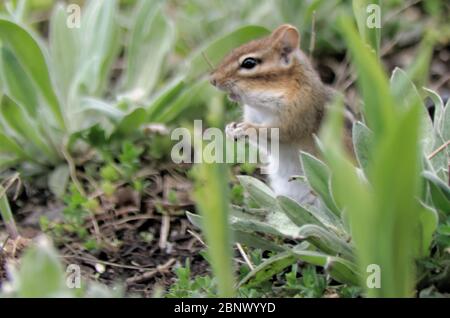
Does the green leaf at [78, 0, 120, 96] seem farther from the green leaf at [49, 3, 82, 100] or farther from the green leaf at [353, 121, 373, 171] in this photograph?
the green leaf at [353, 121, 373, 171]

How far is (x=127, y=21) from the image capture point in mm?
6344

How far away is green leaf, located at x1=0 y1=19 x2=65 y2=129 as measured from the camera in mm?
4531

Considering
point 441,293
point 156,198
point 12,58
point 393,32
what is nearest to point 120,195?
point 156,198

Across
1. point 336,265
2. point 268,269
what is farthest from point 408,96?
point 268,269

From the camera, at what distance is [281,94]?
4.30m

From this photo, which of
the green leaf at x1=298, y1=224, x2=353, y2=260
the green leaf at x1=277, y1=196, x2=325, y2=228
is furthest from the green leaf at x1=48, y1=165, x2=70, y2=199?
the green leaf at x1=298, y1=224, x2=353, y2=260

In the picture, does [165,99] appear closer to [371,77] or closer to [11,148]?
[11,148]

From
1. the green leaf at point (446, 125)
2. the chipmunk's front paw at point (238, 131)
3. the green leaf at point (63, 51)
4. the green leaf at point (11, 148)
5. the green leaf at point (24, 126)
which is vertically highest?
the green leaf at point (63, 51)

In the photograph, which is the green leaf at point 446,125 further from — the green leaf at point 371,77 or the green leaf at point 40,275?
the green leaf at point 40,275

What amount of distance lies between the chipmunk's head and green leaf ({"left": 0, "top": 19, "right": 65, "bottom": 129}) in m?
0.92

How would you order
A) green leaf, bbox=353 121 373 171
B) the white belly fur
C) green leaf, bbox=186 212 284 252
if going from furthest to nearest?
1. the white belly fur
2. green leaf, bbox=186 212 284 252
3. green leaf, bbox=353 121 373 171

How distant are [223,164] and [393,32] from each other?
3.88 m

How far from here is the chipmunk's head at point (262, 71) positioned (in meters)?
4.29

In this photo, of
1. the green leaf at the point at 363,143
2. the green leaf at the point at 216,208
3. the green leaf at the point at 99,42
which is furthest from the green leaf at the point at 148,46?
the green leaf at the point at 216,208
